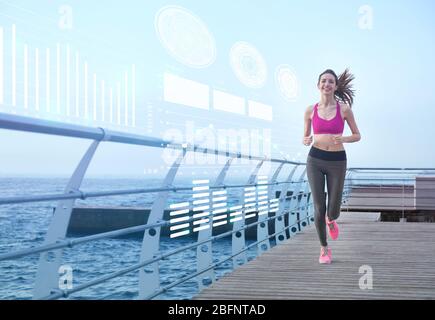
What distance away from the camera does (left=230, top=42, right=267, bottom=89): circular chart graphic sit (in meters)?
5.92

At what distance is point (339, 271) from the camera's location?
3678mm

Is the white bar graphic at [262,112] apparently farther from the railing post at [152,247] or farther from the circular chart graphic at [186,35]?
the railing post at [152,247]

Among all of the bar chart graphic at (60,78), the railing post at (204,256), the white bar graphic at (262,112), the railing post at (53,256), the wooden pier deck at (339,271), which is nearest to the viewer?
the railing post at (53,256)

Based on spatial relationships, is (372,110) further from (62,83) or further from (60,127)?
(62,83)

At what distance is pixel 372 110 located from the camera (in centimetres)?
667

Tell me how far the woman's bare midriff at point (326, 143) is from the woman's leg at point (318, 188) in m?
0.09

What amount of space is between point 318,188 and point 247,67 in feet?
12.7

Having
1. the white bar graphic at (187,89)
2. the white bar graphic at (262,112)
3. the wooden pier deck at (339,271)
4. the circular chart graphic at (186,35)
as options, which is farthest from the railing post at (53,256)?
the white bar graphic at (187,89)

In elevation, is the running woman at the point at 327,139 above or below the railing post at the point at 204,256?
above

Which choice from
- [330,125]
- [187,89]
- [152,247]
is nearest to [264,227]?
[330,125]

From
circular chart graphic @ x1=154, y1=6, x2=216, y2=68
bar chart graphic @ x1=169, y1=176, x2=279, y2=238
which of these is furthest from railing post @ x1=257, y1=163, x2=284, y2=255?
circular chart graphic @ x1=154, y1=6, x2=216, y2=68

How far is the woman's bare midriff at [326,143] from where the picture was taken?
11.8ft

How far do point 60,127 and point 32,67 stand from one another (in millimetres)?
55107

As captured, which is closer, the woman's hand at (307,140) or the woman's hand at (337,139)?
the woman's hand at (337,139)
